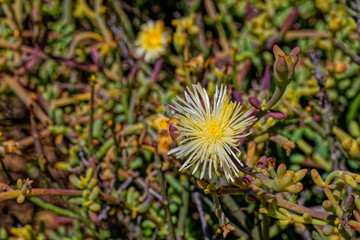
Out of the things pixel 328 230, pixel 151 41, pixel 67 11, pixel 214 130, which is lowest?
pixel 328 230

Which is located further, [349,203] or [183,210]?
[183,210]

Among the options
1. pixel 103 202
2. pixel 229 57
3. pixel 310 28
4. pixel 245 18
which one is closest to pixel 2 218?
pixel 103 202

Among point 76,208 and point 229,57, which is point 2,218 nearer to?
point 76,208

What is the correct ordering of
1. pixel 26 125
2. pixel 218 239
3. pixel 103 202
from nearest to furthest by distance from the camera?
pixel 218 239
pixel 103 202
pixel 26 125

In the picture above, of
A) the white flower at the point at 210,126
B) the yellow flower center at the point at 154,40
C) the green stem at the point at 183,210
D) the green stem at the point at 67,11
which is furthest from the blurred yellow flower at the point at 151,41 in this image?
the white flower at the point at 210,126

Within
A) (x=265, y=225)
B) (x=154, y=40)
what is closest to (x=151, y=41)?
(x=154, y=40)

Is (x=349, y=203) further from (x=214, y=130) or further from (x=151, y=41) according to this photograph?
(x=151, y=41)

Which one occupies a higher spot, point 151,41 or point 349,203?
point 151,41
